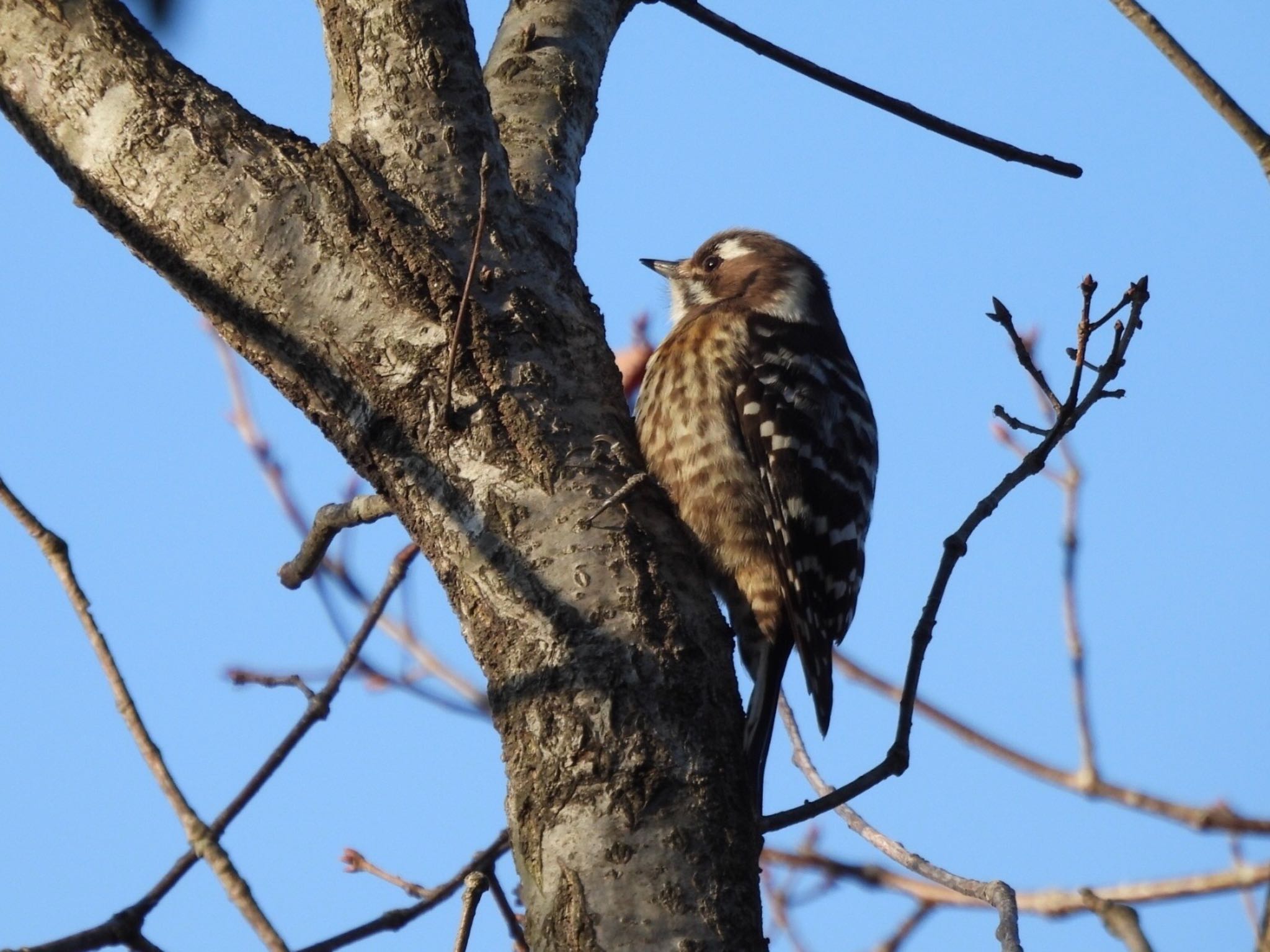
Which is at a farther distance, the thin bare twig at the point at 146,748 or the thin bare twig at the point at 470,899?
the thin bare twig at the point at 470,899

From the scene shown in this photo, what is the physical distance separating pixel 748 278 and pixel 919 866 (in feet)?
11.5

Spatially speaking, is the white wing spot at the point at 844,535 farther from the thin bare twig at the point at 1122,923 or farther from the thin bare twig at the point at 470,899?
the thin bare twig at the point at 1122,923

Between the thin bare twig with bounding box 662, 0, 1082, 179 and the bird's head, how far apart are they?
158 centimetres

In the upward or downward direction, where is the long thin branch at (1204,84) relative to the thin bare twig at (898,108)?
downward

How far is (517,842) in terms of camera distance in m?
2.62

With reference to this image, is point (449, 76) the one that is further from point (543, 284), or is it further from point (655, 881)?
point (655, 881)

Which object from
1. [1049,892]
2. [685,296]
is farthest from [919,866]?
[685,296]

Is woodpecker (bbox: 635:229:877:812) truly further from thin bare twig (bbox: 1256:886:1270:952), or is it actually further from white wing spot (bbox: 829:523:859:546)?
thin bare twig (bbox: 1256:886:1270:952)

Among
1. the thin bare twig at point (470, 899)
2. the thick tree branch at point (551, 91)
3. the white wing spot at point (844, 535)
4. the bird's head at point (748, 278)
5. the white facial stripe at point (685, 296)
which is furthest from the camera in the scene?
the white facial stripe at point (685, 296)

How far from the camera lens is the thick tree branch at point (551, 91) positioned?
3897 mm

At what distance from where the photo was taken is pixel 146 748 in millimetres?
2090

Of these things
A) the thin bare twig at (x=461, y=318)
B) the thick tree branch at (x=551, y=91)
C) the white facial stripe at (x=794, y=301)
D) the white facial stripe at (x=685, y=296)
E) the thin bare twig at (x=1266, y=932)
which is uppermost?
the white facial stripe at (x=685, y=296)

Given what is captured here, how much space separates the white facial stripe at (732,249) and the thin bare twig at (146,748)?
4.02m

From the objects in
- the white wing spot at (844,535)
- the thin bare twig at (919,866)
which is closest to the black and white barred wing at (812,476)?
the white wing spot at (844,535)
